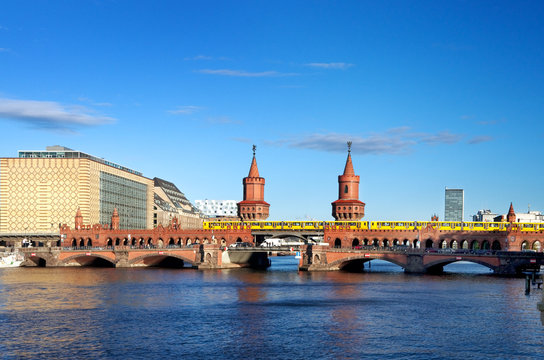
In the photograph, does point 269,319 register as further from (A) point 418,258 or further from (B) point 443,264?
(B) point 443,264

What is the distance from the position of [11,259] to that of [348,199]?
9020 centimetres

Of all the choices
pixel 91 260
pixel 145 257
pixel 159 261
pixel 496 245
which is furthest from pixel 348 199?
pixel 91 260

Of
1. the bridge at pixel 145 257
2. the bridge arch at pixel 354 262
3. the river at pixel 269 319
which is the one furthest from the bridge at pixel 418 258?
the bridge at pixel 145 257

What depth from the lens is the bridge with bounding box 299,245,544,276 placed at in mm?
142000

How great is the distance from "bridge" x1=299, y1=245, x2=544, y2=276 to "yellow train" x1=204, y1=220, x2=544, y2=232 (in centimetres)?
1116

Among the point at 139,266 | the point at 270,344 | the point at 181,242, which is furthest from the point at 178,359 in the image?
the point at 181,242

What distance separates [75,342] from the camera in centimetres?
7162

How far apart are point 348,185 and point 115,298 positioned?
103 metres

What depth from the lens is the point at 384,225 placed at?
589ft

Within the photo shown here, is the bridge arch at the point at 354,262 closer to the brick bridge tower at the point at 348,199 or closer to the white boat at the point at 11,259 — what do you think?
the brick bridge tower at the point at 348,199

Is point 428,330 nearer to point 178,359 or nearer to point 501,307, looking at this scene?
point 501,307

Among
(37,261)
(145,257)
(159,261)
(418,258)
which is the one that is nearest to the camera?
(418,258)

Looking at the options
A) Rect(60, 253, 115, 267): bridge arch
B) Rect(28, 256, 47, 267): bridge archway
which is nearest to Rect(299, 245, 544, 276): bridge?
Rect(60, 253, 115, 267): bridge arch

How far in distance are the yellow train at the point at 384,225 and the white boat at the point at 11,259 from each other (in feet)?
163
